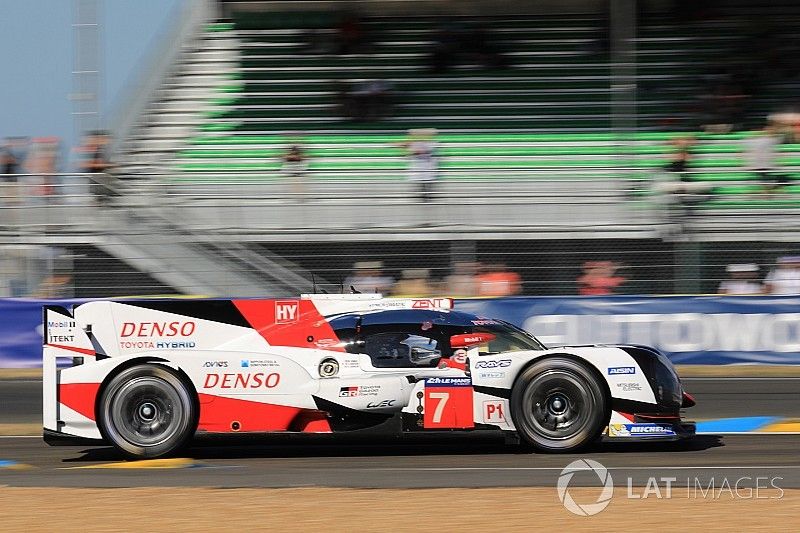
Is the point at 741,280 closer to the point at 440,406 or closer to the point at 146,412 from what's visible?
the point at 440,406

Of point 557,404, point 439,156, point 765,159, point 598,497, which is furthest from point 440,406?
point 765,159

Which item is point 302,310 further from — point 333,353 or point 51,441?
point 51,441

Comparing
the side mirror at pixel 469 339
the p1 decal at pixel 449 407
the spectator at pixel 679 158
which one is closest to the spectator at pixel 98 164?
the spectator at pixel 679 158

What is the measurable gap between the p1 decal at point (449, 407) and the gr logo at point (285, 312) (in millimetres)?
1163

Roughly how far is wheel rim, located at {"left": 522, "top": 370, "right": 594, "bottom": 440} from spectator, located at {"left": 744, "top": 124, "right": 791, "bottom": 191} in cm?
911

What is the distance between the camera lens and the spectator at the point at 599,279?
14.4 meters

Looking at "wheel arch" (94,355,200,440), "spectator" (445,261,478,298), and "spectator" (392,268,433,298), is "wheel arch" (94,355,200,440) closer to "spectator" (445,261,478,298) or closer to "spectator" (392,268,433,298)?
"spectator" (392,268,433,298)

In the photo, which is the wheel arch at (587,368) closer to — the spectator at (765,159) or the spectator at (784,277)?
the spectator at (784,277)

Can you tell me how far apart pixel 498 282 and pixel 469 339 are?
6950 millimetres

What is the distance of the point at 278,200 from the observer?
15430mm

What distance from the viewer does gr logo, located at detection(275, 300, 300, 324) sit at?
8.16 m

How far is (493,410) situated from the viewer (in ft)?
25.3

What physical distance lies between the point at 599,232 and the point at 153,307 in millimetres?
8209

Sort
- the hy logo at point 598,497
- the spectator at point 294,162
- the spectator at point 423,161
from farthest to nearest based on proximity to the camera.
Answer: the spectator at point 294,162 → the spectator at point 423,161 → the hy logo at point 598,497
